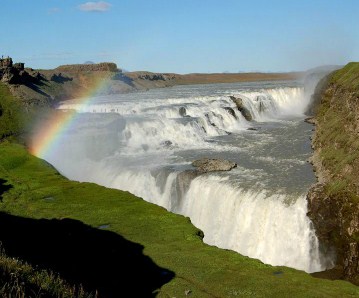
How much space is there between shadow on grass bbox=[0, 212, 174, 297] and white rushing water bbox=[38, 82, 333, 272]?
1271 centimetres

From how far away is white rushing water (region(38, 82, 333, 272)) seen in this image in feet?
97.7

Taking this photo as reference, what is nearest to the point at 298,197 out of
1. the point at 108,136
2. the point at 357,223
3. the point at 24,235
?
the point at 357,223

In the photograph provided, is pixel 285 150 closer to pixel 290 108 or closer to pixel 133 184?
pixel 133 184

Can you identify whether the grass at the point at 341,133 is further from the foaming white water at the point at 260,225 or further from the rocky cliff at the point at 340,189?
the foaming white water at the point at 260,225

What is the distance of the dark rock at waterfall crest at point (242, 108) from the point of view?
251 ft

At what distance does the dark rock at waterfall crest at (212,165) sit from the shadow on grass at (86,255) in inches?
704

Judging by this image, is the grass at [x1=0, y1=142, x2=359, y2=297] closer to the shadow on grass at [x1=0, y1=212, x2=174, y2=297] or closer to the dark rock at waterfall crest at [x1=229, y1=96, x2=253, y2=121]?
the shadow on grass at [x1=0, y1=212, x2=174, y2=297]

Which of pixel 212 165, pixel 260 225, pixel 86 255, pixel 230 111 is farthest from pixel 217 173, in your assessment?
pixel 230 111

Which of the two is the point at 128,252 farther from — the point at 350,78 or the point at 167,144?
the point at 350,78

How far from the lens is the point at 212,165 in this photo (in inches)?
1581

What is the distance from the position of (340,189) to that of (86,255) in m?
18.3

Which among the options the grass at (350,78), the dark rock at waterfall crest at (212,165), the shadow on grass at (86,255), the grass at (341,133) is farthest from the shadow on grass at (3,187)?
the grass at (350,78)

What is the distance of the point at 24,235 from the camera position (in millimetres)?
21797

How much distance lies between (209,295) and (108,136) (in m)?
43.0
